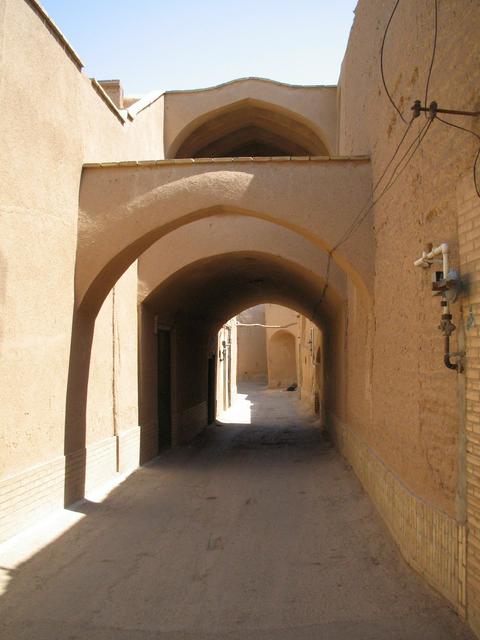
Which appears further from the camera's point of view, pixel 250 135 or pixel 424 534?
pixel 250 135

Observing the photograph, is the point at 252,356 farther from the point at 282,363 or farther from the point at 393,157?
the point at 393,157

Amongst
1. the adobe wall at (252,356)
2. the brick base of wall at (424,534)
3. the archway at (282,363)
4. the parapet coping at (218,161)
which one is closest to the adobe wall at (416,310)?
the brick base of wall at (424,534)

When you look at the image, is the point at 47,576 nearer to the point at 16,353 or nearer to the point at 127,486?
the point at 16,353

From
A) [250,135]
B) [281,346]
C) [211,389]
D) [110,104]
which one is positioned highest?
[250,135]

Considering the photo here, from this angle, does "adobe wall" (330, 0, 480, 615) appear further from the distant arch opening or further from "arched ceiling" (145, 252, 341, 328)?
the distant arch opening

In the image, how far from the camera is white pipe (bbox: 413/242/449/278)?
4.48m

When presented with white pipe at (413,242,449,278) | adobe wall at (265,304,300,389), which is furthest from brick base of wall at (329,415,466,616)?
adobe wall at (265,304,300,389)

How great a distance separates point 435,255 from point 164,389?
8.84m

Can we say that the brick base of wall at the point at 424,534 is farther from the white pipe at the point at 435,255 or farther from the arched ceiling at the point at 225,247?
the arched ceiling at the point at 225,247

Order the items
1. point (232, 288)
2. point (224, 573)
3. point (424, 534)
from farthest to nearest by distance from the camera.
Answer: point (232, 288) < point (224, 573) < point (424, 534)

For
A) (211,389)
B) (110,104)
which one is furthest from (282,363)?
(110,104)

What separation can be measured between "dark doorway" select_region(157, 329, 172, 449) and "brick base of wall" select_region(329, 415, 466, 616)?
5786mm

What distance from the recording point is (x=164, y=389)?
12914 millimetres

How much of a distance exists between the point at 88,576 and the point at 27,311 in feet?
8.85
